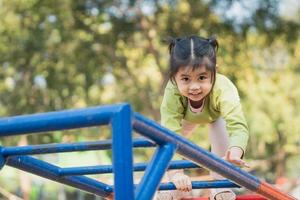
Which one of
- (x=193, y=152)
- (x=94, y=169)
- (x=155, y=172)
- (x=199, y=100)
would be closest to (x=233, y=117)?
(x=199, y=100)

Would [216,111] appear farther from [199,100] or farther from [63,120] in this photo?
[63,120]

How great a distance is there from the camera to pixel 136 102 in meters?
14.6

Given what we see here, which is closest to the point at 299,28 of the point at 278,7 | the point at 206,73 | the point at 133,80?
the point at 278,7

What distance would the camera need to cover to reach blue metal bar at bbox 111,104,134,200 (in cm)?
161

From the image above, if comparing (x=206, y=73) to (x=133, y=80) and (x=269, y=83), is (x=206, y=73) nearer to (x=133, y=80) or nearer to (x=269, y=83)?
(x=133, y=80)

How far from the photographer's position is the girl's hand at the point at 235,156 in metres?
2.53

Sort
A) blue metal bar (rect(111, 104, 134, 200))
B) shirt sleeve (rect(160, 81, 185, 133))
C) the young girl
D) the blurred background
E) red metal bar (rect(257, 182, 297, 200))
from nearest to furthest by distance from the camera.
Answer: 1. blue metal bar (rect(111, 104, 134, 200))
2. red metal bar (rect(257, 182, 297, 200))
3. the young girl
4. shirt sleeve (rect(160, 81, 185, 133))
5. the blurred background

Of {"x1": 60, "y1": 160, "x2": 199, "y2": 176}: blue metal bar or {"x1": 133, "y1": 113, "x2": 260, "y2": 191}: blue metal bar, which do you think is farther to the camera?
{"x1": 60, "y1": 160, "x2": 199, "y2": 176}: blue metal bar

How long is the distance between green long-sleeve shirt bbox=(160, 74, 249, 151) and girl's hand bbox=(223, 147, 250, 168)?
5cm

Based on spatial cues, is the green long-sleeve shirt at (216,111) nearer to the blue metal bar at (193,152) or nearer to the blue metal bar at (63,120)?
the blue metal bar at (193,152)

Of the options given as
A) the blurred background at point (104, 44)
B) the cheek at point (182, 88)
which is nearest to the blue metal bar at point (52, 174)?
the cheek at point (182, 88)

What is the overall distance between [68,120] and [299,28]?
11.9 meters

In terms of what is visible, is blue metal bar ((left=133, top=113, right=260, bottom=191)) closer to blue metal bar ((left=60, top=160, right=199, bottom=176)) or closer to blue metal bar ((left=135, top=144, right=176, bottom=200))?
blue metal bar ((left=135, top=144, right=176, bottom=200))

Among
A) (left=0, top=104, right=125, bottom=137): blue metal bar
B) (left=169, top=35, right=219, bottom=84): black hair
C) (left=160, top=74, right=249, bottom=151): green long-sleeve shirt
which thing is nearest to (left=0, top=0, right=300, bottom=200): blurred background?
(left=160, top=74, right=249, bottom=151): green long-sleeve shirt
